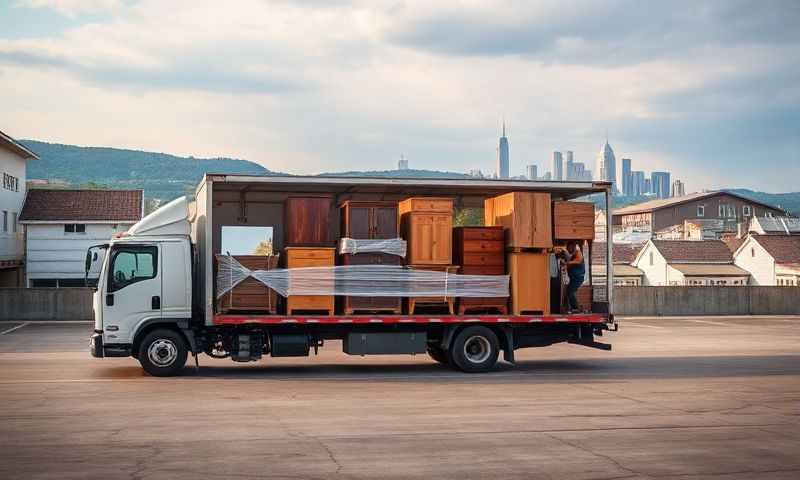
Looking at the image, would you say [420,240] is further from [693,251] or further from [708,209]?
[708,209]

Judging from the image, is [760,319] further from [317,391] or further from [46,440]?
[46,440]

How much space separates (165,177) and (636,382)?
589 feet

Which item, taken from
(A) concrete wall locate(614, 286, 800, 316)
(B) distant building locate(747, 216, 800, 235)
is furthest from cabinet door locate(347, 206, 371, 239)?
(B) distant building locate(747, 216, 800, 235)

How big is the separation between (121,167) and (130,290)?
18031cm

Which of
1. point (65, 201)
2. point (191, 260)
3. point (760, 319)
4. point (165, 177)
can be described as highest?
point (165, 177)

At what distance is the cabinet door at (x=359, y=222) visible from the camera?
61.1ft

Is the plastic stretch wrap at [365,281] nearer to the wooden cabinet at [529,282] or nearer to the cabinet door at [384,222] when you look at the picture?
the wooden cabinet at [529,282]

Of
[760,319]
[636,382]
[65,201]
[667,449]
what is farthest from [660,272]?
[667,449]

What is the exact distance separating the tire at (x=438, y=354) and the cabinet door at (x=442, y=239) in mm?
2247

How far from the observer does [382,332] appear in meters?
19.0

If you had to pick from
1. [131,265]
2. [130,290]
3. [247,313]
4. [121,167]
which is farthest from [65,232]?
[121,167]

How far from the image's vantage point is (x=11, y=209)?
53250 mm

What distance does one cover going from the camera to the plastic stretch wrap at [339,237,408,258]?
61.0 feet

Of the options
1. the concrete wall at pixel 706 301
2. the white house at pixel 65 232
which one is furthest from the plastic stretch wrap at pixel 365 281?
the white house at pixel 65 232
